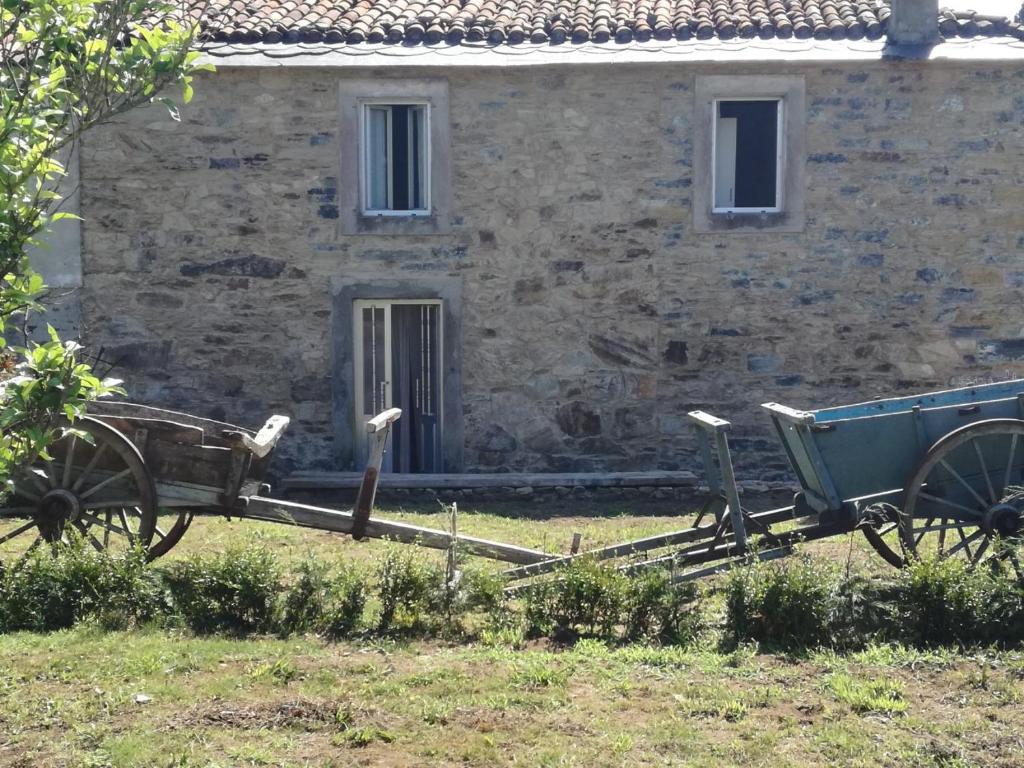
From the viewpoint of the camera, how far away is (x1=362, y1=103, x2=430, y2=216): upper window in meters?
12.4

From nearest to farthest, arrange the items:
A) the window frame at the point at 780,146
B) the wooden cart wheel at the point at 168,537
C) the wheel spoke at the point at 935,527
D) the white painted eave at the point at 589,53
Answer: the wheel spoke at the point at 935,527
the wooden cart wheel at the point at 168,537
the white painted eave at the point at 589,53
the window frame at the point at 780,146

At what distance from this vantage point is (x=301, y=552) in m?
8.84

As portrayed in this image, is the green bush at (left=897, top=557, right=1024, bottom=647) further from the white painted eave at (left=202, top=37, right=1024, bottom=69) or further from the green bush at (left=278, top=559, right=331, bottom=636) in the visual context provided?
the white painted eave at (left=202, top=37, right=1024, bottom=69)

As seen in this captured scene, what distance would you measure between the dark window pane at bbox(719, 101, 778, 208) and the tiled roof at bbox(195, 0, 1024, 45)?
0.72m

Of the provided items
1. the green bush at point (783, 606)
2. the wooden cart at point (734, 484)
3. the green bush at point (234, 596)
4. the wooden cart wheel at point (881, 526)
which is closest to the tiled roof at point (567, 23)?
the wooden cart at point (734, 484)

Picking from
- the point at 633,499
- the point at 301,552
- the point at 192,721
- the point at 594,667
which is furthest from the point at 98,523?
the point at 633,499

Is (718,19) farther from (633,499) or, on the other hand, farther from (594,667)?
(594,667)

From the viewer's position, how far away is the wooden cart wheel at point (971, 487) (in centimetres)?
713

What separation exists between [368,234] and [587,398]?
276cm

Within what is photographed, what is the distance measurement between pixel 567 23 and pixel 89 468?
725 centimetres

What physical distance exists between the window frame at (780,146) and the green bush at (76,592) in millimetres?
7335

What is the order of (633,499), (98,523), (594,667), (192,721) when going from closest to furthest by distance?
(192,721) < (594,667) < (98,523) < (633,499)

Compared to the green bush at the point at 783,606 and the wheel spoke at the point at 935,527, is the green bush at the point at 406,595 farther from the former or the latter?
the wheel spoke at the point at 935,527

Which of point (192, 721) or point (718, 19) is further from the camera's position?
point (718, 19)
